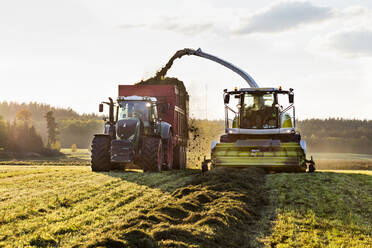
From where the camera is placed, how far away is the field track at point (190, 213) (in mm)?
7301

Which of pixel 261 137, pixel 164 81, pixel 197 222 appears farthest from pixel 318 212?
pixel 164 81

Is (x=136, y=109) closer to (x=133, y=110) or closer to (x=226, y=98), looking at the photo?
(x=133, y=110)

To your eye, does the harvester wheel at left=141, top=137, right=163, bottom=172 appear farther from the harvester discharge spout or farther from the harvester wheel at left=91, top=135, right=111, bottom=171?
the harvester discharge spout

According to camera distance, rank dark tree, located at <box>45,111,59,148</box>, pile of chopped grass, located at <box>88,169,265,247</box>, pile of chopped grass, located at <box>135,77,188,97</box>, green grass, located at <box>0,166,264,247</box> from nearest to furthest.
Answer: pile of chopped grass, located at <box>88,169,265,247</box> → green grass, located at <box>0,166,264,247</box> → pile of chopped grass, located at <box>135,77,188,97</box> → dark tree, located at <box>45,111,59,148</box>

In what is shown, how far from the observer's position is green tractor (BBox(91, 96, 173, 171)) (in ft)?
54.6

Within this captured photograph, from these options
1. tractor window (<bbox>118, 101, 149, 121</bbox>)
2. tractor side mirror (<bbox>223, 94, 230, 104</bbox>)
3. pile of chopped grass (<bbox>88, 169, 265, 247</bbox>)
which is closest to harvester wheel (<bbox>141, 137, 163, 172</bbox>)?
tractor window (<bbox>118, 101, 149, 121</bbox>)

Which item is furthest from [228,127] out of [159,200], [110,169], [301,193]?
[159,200]

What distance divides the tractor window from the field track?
13.0ft

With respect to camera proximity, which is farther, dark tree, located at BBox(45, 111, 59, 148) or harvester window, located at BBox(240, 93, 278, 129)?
dark tree, located at BBox(45, 111, 59, 148)

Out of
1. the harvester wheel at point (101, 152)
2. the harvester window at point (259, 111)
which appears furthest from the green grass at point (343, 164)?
the harvester wheel at point (101, 152)

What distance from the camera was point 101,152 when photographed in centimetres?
→ 1739

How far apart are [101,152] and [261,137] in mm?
5805

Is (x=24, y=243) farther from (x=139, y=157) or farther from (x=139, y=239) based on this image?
(x=139, y=157)

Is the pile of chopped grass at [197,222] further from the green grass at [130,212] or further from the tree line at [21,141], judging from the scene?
the tree line at [21,141]
